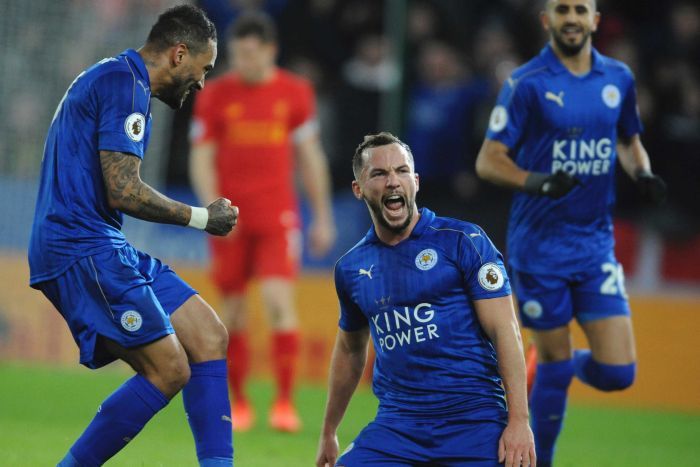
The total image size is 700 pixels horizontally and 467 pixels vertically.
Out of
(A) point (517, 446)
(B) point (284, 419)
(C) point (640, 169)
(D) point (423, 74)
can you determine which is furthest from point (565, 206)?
(D) point (423, 74)

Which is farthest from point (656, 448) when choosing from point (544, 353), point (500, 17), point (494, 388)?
point (500, 17)

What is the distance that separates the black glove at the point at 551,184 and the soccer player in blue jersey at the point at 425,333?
4.03ft

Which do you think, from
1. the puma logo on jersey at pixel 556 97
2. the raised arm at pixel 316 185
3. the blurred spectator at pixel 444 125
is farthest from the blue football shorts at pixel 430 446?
the blurred spectator at pixel 444 125

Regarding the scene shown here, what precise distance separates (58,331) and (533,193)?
713 cm

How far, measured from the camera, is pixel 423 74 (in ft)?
37.7

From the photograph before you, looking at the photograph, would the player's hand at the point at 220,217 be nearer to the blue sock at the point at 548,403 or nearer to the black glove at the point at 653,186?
the blue sock at the point at 548,403

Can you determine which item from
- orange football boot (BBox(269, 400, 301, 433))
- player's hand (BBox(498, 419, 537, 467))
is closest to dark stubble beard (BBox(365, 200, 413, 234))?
player's hand (BBox(498, 419, 537, 467))

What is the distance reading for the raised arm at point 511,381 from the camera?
429 centimetres

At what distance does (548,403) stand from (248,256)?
3257mm

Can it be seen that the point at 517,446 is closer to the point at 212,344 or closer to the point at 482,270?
the point at 482,270

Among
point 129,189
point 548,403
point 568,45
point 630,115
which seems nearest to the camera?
point 129,189

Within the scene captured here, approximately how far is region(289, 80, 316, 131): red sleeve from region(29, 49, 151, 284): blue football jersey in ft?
13.5

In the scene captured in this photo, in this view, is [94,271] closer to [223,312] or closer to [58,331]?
[223,312]

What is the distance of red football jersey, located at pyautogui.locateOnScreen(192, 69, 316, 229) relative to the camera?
8.70 m
